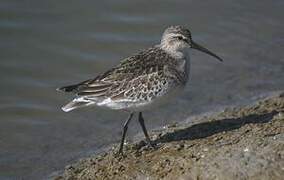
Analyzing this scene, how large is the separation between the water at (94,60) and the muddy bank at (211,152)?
3.03 ft

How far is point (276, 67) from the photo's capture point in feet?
38.3

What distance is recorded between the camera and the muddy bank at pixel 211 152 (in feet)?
22.7

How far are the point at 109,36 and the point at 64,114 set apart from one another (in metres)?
2.65

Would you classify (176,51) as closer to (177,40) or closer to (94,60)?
(177,40)

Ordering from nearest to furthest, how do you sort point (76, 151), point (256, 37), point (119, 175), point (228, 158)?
point (228, 158) → point (119, 175) → point (76, 151) → point (256, 37)

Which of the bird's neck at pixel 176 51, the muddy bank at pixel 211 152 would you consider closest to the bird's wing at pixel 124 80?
the bird's neck at pixel 176 51

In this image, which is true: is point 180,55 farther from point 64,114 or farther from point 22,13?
point 22,13

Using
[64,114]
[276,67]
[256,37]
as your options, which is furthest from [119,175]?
[256,37]

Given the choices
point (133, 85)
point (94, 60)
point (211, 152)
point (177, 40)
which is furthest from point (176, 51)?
point (94, 60)

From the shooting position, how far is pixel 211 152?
24.2 feet

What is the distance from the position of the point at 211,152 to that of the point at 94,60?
206 inches

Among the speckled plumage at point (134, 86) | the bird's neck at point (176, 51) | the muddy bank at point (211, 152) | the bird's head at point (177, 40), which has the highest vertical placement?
the bird's head at point (177, 40)

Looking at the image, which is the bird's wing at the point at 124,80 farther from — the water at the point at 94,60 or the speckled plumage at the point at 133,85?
the water at the point at 94,60

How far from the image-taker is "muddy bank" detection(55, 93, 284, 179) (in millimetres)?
6922
